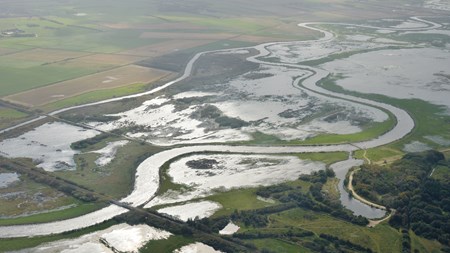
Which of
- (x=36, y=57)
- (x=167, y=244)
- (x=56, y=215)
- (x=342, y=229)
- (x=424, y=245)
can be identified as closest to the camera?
(x=424, y=245)

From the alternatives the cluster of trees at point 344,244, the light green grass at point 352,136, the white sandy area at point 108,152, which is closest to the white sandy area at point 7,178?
the white sandy area at point 108,152

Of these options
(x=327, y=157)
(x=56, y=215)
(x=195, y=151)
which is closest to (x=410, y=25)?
(x=327, y=157)

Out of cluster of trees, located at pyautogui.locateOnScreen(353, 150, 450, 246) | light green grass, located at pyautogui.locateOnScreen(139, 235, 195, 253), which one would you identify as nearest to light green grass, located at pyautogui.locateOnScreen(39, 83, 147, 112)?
light green grass, located at pyautogui.locateOnScreen(139, 235, 195, 253)

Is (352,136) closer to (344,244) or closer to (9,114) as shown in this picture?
(344,244)

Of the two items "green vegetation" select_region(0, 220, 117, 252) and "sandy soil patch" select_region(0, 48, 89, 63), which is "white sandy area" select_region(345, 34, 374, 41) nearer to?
"sandy soil patch" select_region(0, 48, 89, 63)

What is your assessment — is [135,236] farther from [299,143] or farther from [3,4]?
[3,4]

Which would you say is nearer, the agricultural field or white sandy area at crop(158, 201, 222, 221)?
the agricultural field
